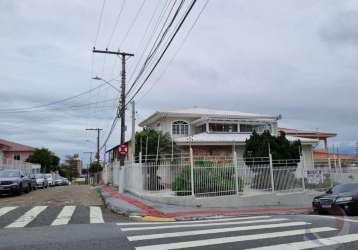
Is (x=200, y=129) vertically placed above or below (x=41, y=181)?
above

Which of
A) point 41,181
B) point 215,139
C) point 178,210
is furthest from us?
point 41,181

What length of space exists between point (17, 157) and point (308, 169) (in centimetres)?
6384

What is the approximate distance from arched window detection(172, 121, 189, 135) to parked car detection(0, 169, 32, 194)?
12.8 metres

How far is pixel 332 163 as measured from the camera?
22.4 meters

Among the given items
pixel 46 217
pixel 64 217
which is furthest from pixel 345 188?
pixel 46 217

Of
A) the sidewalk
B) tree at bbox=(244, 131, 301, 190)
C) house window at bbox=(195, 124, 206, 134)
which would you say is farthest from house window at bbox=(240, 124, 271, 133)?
the sidewalk

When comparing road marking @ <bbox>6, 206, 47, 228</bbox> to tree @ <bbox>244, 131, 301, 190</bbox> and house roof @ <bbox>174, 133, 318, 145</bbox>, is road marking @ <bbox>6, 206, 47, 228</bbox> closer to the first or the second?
tree @ <bbox>244, 131, 301, 190</bbox>

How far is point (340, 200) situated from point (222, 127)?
19.4 meters

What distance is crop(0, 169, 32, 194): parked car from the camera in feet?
80.8

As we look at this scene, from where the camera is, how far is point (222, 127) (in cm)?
3500

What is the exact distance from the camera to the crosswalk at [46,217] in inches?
467

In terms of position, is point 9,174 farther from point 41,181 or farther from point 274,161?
point 274,161

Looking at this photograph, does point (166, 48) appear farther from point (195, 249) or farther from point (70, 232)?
point (195, 249)

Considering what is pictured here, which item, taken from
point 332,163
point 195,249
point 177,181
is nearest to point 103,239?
point 195,249
